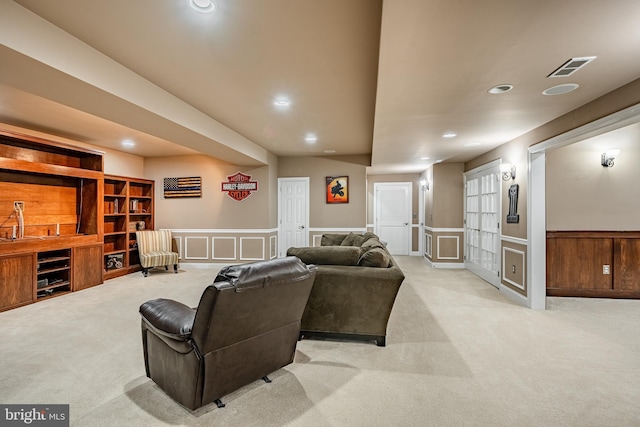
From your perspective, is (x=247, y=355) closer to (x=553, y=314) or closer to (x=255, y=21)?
(x=255, y=21)

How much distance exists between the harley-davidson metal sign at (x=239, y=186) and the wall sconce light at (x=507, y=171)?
4751 millimetres

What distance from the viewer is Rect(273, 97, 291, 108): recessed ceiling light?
3.60m

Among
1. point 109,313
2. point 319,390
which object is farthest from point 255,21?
point 109,313

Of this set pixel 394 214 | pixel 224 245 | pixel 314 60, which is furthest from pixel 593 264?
pixel 224 245

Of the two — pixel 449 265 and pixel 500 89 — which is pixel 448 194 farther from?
pixel 500 89

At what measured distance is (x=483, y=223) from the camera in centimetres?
597

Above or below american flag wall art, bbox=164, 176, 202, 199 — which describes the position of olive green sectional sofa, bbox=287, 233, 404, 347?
below

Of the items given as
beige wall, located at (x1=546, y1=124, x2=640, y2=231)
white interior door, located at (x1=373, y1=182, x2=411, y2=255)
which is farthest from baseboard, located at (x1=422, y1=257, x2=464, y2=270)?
beige wall, located at (x1=546, y1=124, x2=640, y2=231)

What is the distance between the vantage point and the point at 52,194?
205 inches

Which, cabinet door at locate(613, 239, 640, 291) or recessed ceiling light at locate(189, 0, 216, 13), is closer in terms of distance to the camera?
recessed ceiling light at locate(189, 0, 216, 13)

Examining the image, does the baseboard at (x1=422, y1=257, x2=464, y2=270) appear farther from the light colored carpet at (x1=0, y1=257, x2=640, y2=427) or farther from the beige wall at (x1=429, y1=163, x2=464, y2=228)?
the light colored carpet at (x1=0, y1=257, x2=640, y2=427)

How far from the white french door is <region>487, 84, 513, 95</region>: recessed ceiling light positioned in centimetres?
272

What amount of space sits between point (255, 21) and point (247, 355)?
222cm

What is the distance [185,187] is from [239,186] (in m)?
1.26
